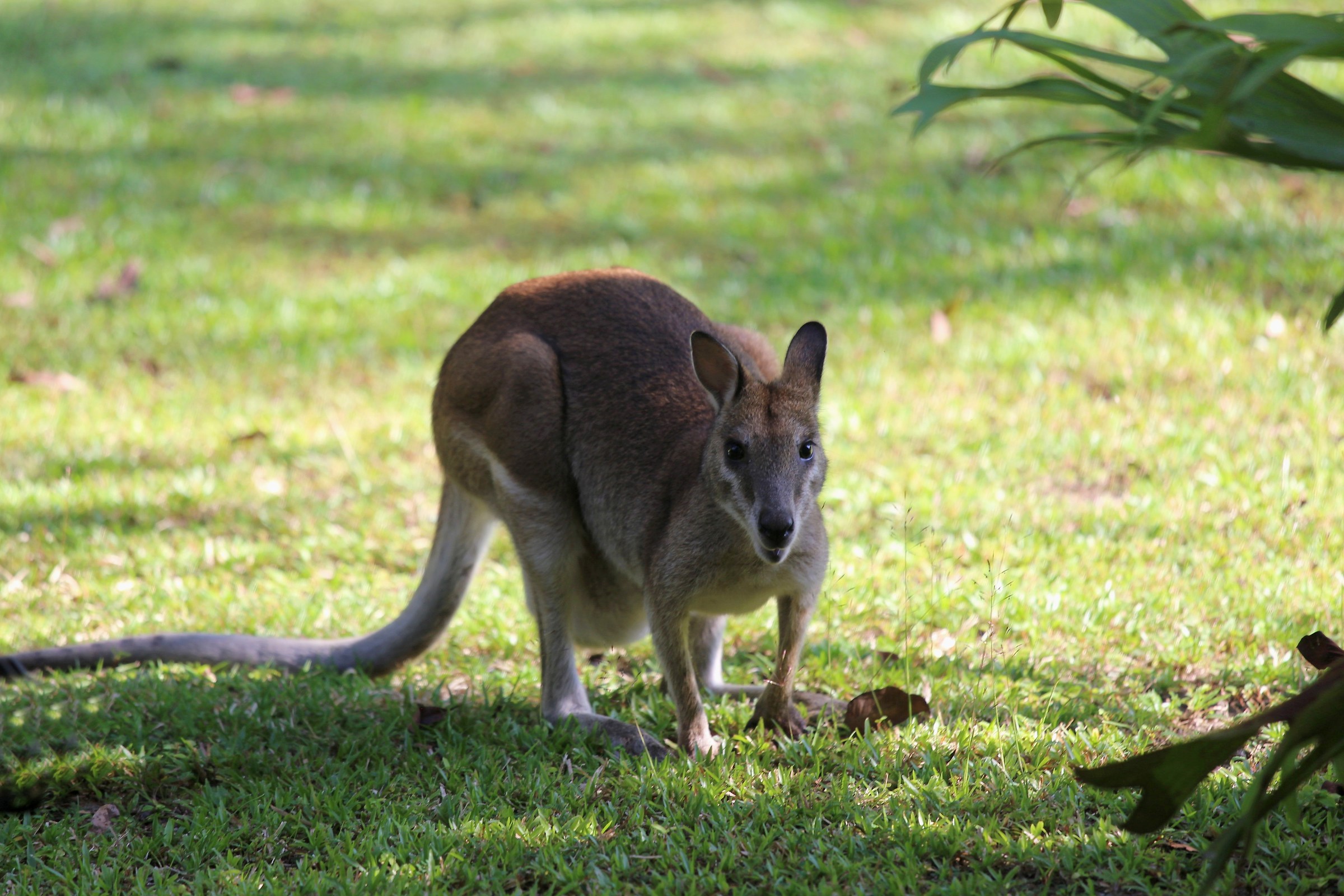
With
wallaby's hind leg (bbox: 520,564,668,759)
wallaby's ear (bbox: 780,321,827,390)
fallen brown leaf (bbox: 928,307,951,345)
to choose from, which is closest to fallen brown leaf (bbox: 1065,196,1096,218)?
fallen brown leaf (bbox: 928,307,951,345)

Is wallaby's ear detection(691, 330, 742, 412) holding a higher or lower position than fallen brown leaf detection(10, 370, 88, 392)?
higher

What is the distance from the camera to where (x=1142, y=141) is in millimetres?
2031

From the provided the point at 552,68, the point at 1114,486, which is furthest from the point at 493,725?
the point at 552,68

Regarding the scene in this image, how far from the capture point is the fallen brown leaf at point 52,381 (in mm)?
6070

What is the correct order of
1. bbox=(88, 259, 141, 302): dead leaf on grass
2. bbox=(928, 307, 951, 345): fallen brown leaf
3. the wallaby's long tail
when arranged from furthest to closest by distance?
bbox=(88, 259, 141, 302): dead leaf on grass
bbox=(928, 307, 951, 345): fallen brown leaf
the wallaby's long tail

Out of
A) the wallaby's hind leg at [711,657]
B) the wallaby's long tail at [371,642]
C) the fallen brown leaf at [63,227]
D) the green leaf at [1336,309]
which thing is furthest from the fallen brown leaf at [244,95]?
the green leaf at [1336,309]

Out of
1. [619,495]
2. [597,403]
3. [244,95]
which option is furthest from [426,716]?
[244,95]

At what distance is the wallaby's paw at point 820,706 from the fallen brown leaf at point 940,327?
9.68 feet

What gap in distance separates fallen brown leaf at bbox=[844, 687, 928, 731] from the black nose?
2.22ft

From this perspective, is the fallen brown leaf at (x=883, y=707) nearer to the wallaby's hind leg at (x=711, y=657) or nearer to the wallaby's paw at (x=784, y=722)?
the wallaby's paw at (x=784, y=722)

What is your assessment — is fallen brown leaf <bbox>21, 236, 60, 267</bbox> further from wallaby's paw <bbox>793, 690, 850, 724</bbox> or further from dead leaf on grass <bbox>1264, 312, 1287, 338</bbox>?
dead leaf on grass <bbox>1264, 312, 1287, 338</bbox>

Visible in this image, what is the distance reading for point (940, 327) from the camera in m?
6.10

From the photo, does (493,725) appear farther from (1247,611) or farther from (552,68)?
(552,68)

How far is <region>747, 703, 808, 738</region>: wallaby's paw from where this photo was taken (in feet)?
10.6
